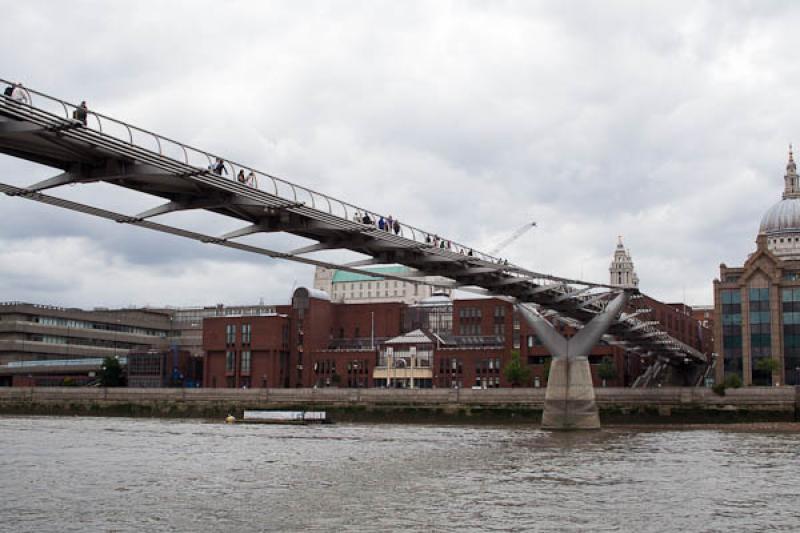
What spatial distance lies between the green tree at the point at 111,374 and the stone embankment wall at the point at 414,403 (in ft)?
45.7

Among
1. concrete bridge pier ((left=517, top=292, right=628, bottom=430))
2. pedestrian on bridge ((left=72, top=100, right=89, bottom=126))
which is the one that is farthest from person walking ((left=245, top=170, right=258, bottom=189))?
concrete bridge pier ((left=517, top=292, right=628, bottom=430))

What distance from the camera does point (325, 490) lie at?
110 feet

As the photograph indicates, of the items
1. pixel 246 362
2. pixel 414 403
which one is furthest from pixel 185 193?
pixel 246 362

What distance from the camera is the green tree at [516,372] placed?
104812 millimetres

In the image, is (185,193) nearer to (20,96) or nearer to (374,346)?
(20,96)

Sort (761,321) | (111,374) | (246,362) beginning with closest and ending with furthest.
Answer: (761,321) < (246,362) < (111,374)

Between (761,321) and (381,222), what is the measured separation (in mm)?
61868

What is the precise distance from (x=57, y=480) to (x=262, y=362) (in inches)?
3454

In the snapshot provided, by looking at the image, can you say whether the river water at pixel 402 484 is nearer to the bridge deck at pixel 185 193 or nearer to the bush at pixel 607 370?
the bridge deck at pixel 185 193

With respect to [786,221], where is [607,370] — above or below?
below

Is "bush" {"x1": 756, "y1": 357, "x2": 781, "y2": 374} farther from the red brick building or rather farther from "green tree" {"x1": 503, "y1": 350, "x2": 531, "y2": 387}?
"green tree" {"x1": 503, "y1": 350, "x2": 531, "y2": 387}

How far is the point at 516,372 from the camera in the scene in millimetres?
104625

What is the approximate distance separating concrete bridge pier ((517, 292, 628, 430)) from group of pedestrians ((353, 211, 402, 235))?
25189 millimetres

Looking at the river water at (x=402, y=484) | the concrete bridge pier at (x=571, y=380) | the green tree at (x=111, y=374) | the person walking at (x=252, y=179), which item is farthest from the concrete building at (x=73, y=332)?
the person walking at (x=252, y=179)
